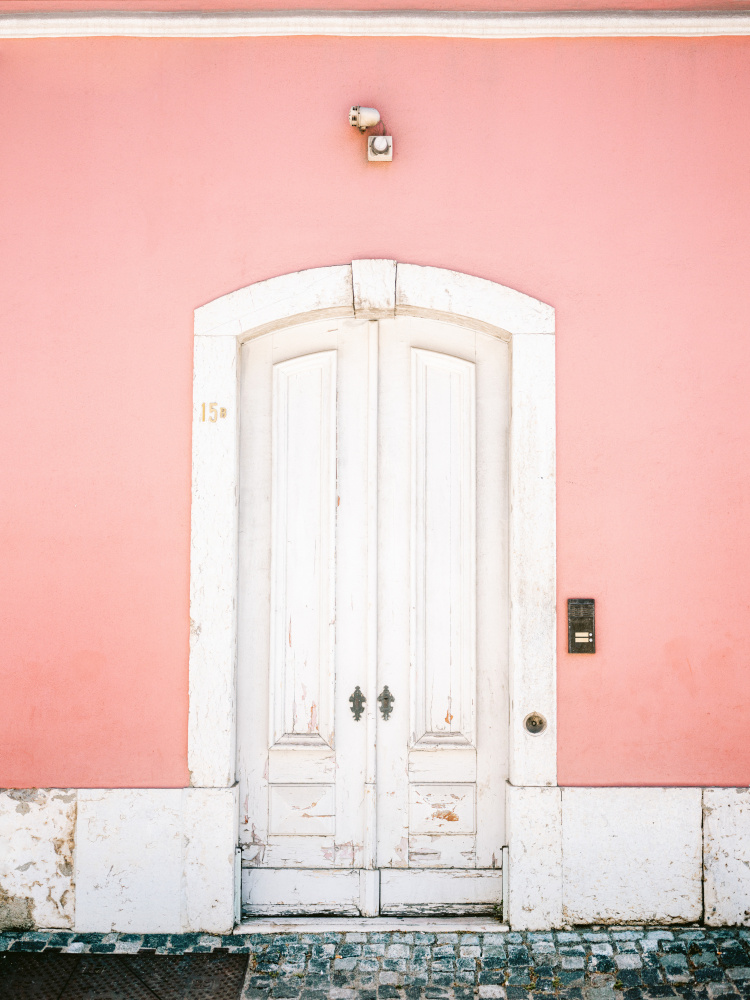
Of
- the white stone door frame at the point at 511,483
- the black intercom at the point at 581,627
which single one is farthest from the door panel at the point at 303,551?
the black intercom at the point at 581,627

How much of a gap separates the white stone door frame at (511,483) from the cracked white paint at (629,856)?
27 centimetres

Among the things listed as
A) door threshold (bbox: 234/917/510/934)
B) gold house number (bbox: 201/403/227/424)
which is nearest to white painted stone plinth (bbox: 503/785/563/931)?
door threshold (bbox: 234/917/510/934)

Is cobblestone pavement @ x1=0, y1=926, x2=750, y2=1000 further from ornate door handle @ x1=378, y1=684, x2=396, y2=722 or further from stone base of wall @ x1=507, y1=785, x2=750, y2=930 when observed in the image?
ornate door handle @ x1=378, y1=684, x2=396, y2=722

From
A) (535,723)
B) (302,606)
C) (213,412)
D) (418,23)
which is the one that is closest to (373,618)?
(302,606)

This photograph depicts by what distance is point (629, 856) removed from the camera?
327 centimetres

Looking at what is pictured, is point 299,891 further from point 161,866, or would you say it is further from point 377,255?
point 377,255

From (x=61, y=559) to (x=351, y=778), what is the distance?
1727 mm

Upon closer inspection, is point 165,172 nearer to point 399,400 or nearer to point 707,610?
point 399,400

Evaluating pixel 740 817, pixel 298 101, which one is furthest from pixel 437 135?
pixel 740 817

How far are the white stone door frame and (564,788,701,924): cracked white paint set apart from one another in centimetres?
27

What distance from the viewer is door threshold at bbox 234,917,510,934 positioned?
3.24 m

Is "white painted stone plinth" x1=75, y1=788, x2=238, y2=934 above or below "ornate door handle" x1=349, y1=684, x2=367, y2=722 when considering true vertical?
below

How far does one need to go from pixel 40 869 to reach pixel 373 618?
1.90 m

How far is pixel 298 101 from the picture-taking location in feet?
11.1
